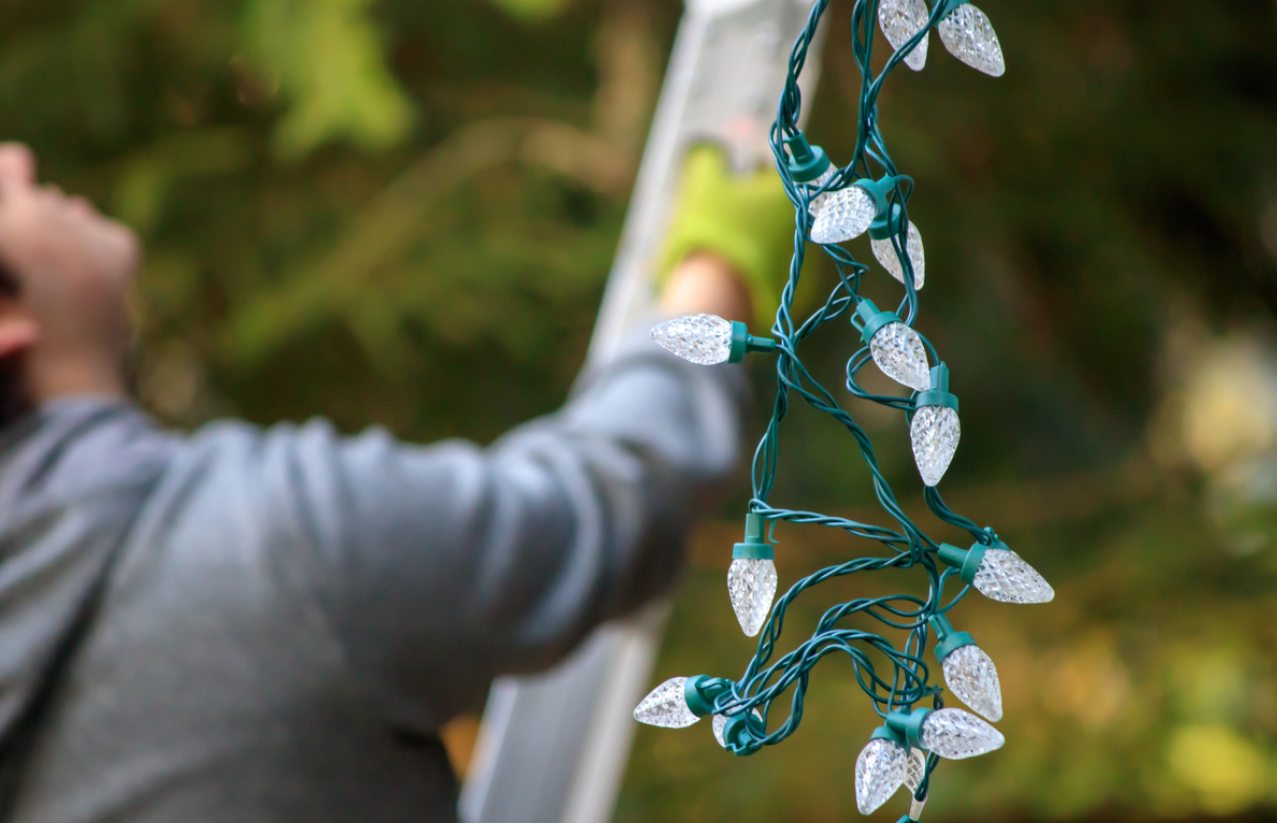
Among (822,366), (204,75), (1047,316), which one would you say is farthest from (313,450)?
(1047,316)

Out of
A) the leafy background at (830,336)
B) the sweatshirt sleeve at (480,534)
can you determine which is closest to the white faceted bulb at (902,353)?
the sweatshirt sleeve at (480,534)

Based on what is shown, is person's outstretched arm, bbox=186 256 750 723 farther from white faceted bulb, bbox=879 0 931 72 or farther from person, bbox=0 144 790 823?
white faceted bulb, bbox=879 0 931 72

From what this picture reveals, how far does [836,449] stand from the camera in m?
2.05

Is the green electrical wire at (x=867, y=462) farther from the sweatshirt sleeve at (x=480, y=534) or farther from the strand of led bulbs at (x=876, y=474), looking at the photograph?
the sweatshirt sleeve at (x=480, y=534)

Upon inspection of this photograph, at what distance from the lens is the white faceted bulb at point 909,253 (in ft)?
0.93

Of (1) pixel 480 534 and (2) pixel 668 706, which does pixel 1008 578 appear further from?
(1) pixel 480 534

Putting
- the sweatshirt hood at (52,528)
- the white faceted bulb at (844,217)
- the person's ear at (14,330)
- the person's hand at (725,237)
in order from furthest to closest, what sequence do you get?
the person's hand at (725,237), the person's ear at (14,330), the sweatshirt hood at (52,528), the white faceted bulb at (844,217)

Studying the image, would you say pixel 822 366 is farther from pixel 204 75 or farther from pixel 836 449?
pixel 204 75

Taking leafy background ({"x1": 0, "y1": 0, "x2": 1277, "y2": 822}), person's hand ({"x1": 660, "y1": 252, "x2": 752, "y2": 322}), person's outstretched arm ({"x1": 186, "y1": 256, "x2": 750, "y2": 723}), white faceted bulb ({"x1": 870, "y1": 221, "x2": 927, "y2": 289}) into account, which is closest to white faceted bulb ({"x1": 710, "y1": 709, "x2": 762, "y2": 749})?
white faceted bulb ({"x1": 870, "y1": 221, "x2": 927, "y2": 289})

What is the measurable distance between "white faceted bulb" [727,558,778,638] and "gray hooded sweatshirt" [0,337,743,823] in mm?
695

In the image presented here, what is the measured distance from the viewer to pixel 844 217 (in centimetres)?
26

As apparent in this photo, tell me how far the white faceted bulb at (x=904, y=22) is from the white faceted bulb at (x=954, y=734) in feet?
0.46

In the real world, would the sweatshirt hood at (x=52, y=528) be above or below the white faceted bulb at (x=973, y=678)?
below

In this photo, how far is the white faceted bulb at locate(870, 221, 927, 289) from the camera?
0.93 feet
